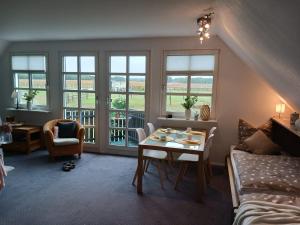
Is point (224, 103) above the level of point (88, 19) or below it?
below

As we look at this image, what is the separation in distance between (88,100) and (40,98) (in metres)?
1.28

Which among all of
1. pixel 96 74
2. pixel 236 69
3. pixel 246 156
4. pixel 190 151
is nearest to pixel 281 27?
pixel 190 151

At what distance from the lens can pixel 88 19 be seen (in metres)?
3.11

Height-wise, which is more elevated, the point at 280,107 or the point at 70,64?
the point at 70,64

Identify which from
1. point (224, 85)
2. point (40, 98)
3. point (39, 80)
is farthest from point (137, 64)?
point (40, 98)

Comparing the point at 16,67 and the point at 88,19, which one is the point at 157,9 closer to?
the point at 88,19

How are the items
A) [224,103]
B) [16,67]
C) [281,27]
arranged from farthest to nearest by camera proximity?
[16,67] → [224,103] → [281,27]

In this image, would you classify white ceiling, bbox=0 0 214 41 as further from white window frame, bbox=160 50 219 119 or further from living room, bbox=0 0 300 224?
white window frame, bbox=160 50 219 119

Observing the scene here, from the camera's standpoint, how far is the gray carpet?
2551mm

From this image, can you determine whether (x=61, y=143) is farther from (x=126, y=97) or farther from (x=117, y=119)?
(x=126, y=97)

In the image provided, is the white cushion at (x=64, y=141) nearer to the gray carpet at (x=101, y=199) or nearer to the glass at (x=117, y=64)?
the gray carpet at (x=101, y=199)

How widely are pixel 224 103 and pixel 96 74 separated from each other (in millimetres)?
2673

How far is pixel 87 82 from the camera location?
493 centimetres

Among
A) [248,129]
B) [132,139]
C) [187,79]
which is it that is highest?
[187,79]
